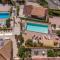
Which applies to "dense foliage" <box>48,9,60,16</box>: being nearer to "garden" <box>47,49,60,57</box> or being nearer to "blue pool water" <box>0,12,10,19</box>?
"blue pool water" <box>0,12,10,19</box>

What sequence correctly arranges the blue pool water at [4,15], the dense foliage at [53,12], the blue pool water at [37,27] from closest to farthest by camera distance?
the blue pool water at [37,27]
the blue pool water at [4,15]
the dense foliage at [53,12]

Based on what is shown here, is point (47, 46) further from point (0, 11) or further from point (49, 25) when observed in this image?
point (0, 11)

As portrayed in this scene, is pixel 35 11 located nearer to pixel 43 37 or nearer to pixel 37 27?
pixel 37 27

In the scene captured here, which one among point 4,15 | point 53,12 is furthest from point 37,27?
point 4,15

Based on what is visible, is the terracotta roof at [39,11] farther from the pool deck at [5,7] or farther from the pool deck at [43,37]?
the pool deck at [5,7]

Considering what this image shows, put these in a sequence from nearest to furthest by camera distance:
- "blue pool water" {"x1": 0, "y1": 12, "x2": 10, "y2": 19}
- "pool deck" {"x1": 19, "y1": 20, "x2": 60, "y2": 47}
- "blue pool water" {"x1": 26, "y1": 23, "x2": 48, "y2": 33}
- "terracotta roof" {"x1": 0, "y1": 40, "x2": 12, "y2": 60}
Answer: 1. "terracotta roof" {"x1": 0, "y1": 40, "x2": 12, "y2": 60}
2. "pool deck" {"x1": 19, "y1": 20, "x2": 60, "y2": 47}
3. "blue pool water" {"x1": 26, "y1": 23, "x2": 48, "y2": 33}
4. "blue pool water" {"x1": 0, "y1": 12, "x2": 10, "y2": 19}

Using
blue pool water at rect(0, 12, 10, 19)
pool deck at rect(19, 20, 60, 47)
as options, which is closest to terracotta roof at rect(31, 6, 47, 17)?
pool deck at rect(19, 20, 60, 47)

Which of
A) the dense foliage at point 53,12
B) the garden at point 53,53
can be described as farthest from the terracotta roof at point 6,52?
the dense foliage at point 53,12

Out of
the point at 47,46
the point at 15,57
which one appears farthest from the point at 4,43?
the point at 47,46
